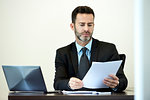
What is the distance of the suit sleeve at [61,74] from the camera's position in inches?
81.4

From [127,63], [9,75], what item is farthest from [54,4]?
[9,75]

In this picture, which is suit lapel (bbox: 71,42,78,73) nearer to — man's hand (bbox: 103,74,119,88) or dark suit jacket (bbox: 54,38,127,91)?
dark suit jacket (bbox: 54,38,127,91)

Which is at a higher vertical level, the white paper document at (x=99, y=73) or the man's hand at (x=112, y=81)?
the white paper document at (x=99, y=73)

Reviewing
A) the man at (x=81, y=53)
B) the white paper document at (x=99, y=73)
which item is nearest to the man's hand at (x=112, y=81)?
the white paper document at (x=99, y=73)

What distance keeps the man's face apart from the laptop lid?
0.74 metres

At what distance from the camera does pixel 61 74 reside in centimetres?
229

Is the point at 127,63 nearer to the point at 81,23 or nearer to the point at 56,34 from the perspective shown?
the point at 56,34

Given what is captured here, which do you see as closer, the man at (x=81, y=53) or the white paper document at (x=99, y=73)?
the white paper document at (x=99, y=73)

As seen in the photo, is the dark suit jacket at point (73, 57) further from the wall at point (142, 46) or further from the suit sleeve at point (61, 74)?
the wall at point (142, 46)

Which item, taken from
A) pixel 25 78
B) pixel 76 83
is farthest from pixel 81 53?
pixel 25 78

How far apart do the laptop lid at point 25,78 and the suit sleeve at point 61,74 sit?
25cm

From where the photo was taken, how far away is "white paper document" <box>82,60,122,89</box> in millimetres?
1720

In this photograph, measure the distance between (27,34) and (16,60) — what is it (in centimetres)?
36

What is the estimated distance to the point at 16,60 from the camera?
346 cm
